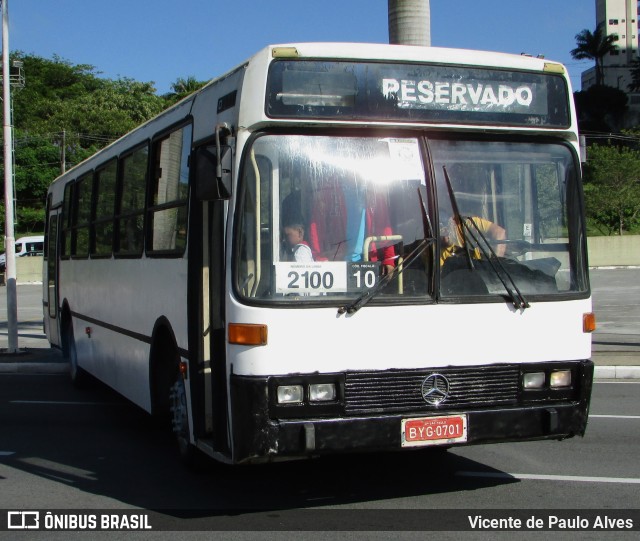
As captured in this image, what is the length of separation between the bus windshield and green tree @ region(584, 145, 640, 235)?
49.4 meters

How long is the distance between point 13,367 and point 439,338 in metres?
10.3

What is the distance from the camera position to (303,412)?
567 centimetres

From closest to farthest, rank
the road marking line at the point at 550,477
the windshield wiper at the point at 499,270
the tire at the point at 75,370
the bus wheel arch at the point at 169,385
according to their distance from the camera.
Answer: the windshield wiper at the point at 499,270 → the road marking line at the point at 550,477 → the bus wheel arch at the point at 169,385 → the tire at the point at 75,370

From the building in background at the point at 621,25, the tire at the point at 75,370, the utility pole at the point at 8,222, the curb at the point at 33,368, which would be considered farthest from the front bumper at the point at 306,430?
the building in background at the point at 621,25

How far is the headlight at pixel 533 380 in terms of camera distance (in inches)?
241

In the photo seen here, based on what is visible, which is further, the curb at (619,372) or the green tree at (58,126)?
the green tree at (58,126)

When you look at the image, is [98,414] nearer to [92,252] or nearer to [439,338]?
[92,252]

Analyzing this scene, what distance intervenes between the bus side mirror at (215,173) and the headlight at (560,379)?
2.54m

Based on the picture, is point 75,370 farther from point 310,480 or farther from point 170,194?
point 310,480

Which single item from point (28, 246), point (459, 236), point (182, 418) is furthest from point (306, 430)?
point (28, 246)

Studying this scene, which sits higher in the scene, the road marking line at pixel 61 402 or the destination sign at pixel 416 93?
the destination sign at pixel 416 93

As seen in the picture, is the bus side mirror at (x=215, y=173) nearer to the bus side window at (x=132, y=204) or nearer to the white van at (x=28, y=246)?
the bus side window at (x=132, y=204)

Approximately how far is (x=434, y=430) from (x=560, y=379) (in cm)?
104

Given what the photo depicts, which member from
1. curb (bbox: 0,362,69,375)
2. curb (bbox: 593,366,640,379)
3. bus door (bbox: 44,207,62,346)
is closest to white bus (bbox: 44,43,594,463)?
curb (bbox: 593,366,640,379)
